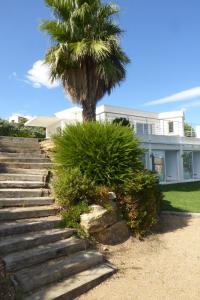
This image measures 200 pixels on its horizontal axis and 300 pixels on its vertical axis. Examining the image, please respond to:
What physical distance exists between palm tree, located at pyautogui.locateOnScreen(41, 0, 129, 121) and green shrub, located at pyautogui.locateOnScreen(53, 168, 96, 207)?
7.20 meters

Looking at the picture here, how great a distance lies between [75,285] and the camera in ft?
15.7

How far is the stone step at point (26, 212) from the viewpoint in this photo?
20.0 feet

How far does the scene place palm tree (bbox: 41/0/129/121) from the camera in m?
14.1

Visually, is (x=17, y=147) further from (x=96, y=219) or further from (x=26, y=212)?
(x=96, y=219)

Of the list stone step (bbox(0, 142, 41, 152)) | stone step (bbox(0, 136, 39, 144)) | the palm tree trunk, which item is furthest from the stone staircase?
the palm tree trunk

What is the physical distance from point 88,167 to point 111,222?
57.7 inches

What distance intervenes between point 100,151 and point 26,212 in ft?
7.80

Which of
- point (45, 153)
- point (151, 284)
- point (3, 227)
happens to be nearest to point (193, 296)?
point (151, 284)

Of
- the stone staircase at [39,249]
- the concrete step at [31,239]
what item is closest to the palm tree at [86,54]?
the stone staircase at [39,249]

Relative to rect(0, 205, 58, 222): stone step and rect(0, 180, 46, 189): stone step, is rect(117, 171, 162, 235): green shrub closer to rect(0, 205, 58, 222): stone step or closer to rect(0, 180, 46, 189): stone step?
rect(0, 205, 58, 222): stone step

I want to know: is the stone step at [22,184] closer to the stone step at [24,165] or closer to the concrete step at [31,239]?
the stone step at [24,165]

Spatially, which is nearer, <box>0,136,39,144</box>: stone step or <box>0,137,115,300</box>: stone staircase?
<box>0,137,115,300</box>: stone staircase

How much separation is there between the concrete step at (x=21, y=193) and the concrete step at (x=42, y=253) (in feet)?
5.80

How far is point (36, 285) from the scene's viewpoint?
4.52 m
